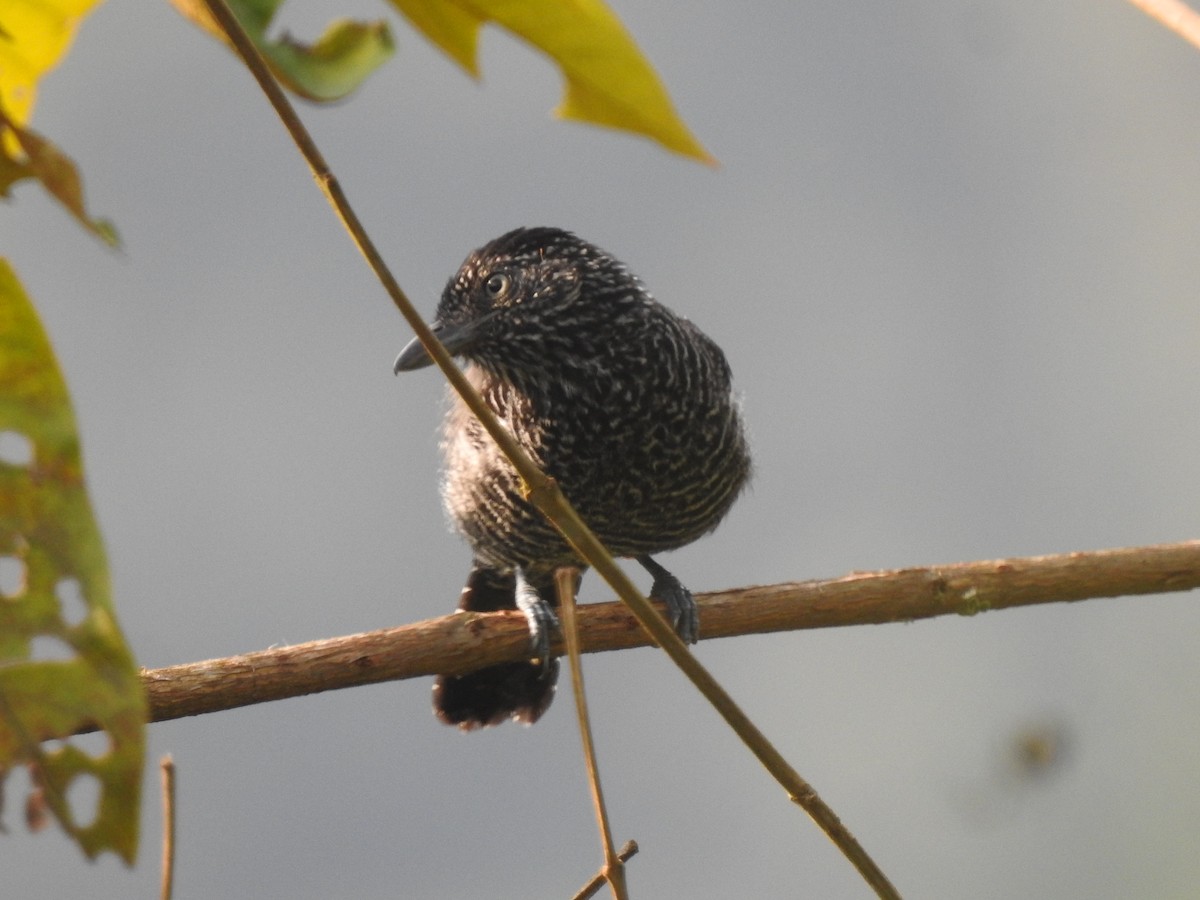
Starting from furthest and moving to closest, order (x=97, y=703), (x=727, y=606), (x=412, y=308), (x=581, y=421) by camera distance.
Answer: (x=581, y=421)
(x=727, y=606)
(x=412, y=308)
(x=97, y=703)

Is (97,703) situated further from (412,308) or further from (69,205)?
(412,308)

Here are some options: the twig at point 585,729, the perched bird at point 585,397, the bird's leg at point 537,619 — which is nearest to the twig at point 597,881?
the twig at point 585,729

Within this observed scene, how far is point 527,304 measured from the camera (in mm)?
3650

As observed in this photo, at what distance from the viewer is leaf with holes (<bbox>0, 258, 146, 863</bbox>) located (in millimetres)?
750

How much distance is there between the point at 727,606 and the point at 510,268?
132 cm

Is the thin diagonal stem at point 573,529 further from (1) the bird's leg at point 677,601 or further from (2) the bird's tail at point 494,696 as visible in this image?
(2) the bird's tail at point 494,696

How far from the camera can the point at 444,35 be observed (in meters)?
0.94

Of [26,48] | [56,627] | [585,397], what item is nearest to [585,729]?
[56,627]

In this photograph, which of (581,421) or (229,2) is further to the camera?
(581,421)

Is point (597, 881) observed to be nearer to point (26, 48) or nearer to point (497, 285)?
point (26, 48)

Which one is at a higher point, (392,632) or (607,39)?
(607,39)

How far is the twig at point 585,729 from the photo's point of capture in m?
1.13

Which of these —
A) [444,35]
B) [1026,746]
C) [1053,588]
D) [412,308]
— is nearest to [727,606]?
[1053,588]

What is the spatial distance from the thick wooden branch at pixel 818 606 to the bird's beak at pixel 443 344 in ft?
2.59
